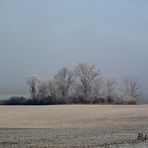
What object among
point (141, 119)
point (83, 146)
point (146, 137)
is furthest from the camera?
point (141, 119)

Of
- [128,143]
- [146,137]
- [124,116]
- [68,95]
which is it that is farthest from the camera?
[68,95]

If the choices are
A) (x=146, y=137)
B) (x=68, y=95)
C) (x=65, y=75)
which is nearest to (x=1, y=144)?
(x=146, y=137)

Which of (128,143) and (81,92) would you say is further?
(81,92)

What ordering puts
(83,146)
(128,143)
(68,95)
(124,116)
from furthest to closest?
(68,95), (124,116), (128,143), (83,146)

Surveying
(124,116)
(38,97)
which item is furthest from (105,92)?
(124,116)

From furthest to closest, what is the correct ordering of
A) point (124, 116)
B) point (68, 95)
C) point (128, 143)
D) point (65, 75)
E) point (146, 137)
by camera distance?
point (65, 75) → point (68, 95) → point (124, 116) → point (146, 137) → point (128, 143)

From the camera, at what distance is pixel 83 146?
1944cm

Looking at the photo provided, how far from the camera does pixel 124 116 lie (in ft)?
144

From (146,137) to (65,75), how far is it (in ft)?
261

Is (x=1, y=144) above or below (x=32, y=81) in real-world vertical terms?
below

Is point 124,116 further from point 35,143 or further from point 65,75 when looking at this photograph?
point 65,75

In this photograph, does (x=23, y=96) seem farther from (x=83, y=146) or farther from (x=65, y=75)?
(x=83, y=146)

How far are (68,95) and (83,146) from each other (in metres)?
77.1

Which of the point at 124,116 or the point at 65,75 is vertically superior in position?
the point at 65,75
